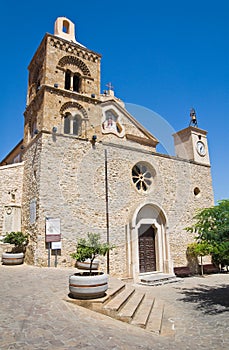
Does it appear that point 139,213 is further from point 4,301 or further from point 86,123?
point 4,301

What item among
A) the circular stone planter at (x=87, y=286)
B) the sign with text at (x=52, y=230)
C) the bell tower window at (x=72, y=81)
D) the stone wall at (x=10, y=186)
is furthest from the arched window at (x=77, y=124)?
the circular stone planter at (x=87, y=286)

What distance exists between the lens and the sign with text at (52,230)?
994 centimetres

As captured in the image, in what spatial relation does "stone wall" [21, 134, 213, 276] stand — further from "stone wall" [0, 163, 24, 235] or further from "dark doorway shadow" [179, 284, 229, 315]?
"dark doorway shadow" [179, 284, 229, 315]

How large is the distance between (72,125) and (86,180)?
317 centimetres

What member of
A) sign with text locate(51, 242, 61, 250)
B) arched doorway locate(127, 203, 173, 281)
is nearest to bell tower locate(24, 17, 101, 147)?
sign with text locate(51, 242, 61, 250)

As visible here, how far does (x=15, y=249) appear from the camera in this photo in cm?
1081

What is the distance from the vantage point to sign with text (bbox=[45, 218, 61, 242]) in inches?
391

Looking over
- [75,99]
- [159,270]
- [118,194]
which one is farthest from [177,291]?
[75,99]

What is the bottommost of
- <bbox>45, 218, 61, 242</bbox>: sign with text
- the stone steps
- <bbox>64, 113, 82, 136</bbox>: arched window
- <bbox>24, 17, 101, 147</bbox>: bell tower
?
the stone steps

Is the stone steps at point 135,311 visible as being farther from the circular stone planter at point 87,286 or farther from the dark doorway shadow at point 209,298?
the dark doorway shadow at point 209,298

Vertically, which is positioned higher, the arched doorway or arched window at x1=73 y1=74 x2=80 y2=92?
arched window at x1=73 y1=74 x2=80 y2=92

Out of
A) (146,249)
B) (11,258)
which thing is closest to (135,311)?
(11,258)

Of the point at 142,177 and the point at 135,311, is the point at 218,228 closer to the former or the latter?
the point at 135,311

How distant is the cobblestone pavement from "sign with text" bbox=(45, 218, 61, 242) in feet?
7.76
